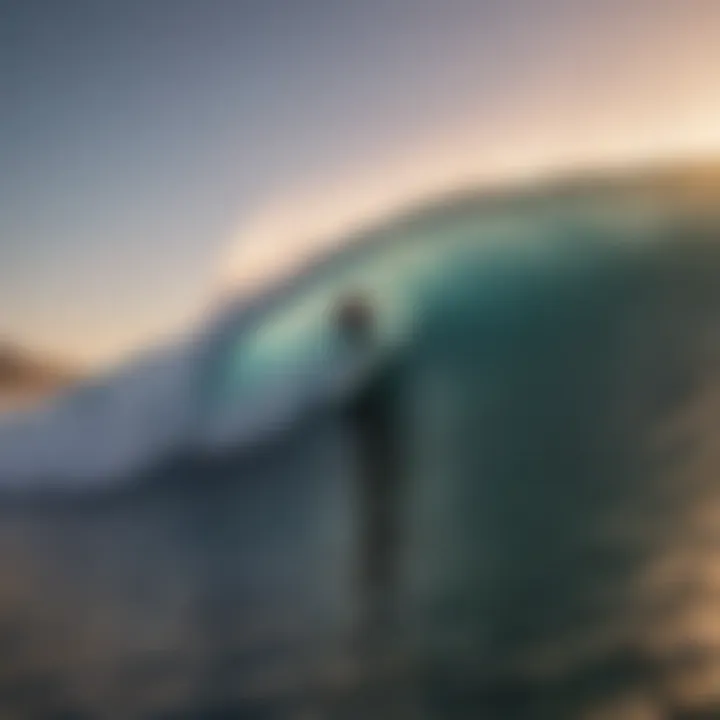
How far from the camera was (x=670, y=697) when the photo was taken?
3.29ft

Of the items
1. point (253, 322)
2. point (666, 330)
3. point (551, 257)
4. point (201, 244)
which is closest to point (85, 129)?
point (201, 244)

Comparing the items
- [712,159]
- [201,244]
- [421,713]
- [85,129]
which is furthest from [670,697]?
[85,129]

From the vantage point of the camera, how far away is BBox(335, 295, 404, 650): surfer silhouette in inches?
39.9

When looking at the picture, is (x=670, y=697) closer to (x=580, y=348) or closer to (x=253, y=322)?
(x=580, y=348)

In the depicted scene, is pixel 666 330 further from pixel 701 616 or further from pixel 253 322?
pixel 253 322

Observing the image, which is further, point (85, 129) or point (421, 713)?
point (85, 129)

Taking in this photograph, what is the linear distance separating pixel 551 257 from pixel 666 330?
0.15 m

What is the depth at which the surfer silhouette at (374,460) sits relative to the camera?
1.01 m

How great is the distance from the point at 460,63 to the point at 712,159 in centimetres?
30

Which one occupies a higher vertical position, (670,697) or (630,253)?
(630,253)

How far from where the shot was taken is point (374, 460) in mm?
1034

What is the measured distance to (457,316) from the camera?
3.43 feet

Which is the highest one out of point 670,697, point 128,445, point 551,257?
point 551,257

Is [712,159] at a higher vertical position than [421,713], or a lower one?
higher
